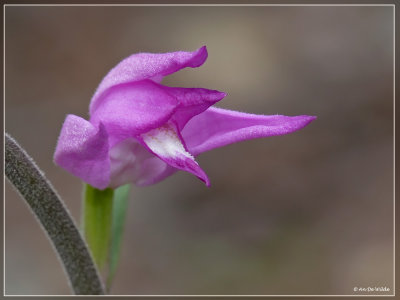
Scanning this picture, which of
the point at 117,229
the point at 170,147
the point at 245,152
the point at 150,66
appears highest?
the point at 150,66

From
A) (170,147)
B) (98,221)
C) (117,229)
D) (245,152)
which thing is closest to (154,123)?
(170,147)

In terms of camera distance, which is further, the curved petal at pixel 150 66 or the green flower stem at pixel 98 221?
the green flower stem at pixel 98 221

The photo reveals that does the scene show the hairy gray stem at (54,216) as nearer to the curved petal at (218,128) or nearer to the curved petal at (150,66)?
the curved petal at (150,66)

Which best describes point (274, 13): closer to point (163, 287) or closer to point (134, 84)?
point (163, 287)

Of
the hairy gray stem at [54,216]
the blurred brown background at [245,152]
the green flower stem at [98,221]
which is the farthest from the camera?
the blurred brown background at [245,152]

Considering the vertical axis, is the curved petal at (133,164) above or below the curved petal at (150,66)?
below

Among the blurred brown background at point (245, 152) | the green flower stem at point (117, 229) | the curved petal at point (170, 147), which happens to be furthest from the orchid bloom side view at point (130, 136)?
the blurred brown background at point (245, 152)

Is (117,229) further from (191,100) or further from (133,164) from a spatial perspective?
(191,100)
